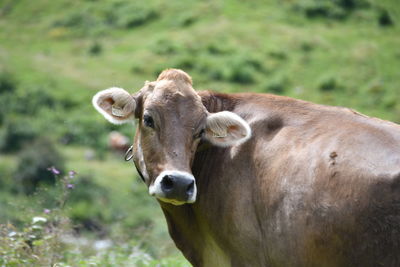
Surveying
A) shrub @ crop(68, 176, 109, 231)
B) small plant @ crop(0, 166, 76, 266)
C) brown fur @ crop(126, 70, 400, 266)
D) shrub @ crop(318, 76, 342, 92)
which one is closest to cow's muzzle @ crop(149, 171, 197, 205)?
brown fur @ crop(126, 70, 400, 266)

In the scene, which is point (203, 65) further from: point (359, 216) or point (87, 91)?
point (359, 216)

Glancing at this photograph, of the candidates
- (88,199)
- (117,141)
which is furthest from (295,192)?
(117,141)

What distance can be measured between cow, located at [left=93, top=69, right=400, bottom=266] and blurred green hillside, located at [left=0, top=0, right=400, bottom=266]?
64.7 feet

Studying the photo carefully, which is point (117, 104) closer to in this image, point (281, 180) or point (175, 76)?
point (175, 76)

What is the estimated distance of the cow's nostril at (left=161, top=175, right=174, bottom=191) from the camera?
6.79 meters

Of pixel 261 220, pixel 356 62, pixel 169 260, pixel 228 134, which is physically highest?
pixel 228 134

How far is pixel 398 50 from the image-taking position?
41.3m

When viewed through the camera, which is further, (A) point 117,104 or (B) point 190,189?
(A) point 117,104

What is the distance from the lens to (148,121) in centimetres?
740

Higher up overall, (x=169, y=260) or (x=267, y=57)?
(x=169, y=260)

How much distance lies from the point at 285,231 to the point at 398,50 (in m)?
36.7

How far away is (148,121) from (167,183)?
858 millimetres

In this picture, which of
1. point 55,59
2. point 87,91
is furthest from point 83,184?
point 55,59

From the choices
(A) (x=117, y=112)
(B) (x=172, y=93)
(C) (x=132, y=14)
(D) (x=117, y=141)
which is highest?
(B) (x=172, y=93)
